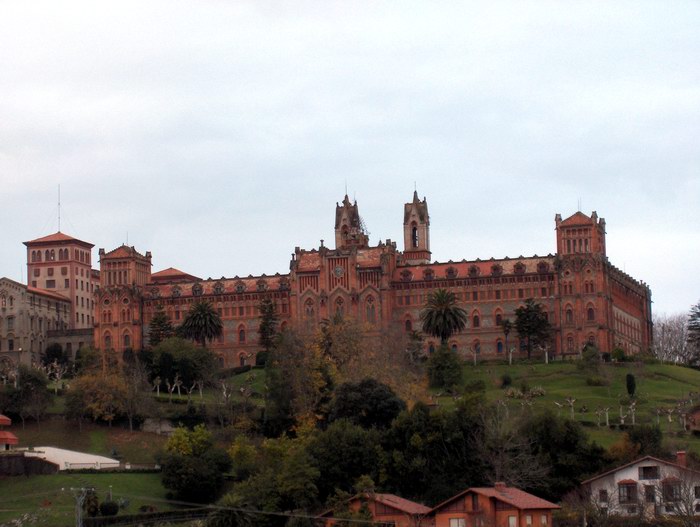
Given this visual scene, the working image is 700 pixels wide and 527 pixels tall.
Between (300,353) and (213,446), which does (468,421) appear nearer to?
(213,446)

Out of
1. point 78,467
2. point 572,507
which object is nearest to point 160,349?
point 78,467

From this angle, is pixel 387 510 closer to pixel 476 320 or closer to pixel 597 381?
pixel 597 381

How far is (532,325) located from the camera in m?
160

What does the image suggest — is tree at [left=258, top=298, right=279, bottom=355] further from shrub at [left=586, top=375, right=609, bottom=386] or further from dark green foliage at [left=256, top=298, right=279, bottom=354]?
shrub at [left=586, top=375, right=609, bottom=386]

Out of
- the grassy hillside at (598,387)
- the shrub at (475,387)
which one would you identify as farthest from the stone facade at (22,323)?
the shrub at (475,387)

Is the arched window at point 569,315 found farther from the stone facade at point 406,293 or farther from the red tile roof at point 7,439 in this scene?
the red tile roof at point 7,439

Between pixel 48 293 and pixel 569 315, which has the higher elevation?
pixel 48 293

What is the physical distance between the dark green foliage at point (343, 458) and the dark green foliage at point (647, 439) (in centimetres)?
1728

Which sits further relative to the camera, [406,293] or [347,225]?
[347,225]

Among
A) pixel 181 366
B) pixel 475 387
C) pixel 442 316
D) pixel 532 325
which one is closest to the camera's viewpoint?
pixel 475 387

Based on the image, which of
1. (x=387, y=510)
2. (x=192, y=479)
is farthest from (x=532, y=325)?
(x=387, y=510)

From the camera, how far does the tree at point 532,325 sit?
526ft

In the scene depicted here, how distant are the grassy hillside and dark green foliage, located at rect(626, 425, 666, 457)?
787 cm

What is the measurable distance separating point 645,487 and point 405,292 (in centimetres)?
7583
